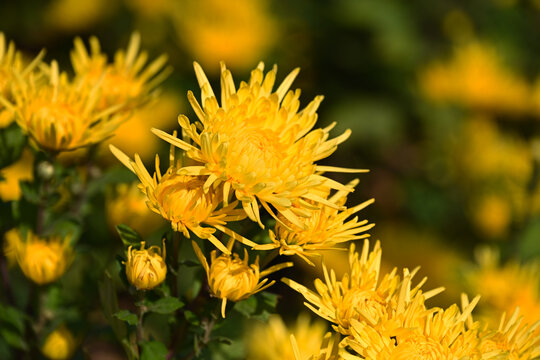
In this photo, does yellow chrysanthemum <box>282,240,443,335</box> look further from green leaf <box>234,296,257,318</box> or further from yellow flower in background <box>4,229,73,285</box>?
yellow flower in background <box>4,229,73,285</box>

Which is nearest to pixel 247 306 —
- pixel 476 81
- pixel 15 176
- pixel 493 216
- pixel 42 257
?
pixel 42 257

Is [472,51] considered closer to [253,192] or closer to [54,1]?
[54,1]

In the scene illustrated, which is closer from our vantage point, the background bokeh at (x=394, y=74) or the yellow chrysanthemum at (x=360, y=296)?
the yellow chrysanthemum at (x=360, y=296)

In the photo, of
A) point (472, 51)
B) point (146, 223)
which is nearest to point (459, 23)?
point (472, 51)

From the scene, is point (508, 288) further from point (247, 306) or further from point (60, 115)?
point (60, 115)

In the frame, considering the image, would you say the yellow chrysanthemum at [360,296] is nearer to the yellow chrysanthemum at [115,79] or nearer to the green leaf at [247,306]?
the green leaf at [247,306]

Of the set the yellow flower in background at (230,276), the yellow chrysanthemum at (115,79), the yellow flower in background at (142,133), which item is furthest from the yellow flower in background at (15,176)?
the yellow flower in background at (230,276)
